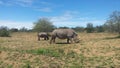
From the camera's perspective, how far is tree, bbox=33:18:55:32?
2437 inches

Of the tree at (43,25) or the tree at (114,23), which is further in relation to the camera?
the tree at (43,25)

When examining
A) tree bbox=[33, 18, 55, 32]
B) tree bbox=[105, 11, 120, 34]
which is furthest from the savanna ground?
tree bbox=[33, 18, 55, 32]

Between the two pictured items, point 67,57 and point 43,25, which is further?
point 43,25

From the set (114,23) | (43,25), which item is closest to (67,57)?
(114,23)

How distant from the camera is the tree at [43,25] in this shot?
61.9m

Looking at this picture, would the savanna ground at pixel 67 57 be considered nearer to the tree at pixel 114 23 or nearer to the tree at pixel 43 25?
the tree at pixel 114 23

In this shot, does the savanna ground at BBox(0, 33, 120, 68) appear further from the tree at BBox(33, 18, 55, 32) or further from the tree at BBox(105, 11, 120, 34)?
the tree at BBox(33, 18, 55, 32)

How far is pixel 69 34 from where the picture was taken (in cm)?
2852

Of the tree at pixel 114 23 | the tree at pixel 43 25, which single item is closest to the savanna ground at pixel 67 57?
the tree at pixel 114 23

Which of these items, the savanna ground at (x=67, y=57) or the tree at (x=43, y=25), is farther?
the tree at (x=43, y=25)

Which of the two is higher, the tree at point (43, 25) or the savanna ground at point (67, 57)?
the tree at point (43, 25)

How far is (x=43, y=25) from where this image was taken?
62375 millimetres

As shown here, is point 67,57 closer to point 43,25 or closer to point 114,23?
point 114,23

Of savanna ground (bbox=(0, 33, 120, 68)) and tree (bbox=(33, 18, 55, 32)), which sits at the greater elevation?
tree (bbox=(33, 18, 55, 32))
